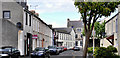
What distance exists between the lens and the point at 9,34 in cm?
3027

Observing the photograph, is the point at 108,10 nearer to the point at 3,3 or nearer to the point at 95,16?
the point at 95,16

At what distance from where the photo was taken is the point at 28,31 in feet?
115

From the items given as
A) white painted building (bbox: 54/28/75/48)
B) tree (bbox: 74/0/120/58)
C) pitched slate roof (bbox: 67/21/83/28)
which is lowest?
white painted building (bbox: 54/28/75/48)

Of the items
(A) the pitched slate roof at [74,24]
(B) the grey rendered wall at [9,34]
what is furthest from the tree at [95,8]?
(A) the pitched slate roof at [74,24]

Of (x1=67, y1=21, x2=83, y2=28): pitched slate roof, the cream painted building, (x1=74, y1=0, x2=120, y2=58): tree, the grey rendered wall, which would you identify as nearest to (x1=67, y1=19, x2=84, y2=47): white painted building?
(x1=67, y1=21, x2=83, y2=28): pitched slate roof

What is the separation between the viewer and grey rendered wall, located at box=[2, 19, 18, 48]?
29.2 m

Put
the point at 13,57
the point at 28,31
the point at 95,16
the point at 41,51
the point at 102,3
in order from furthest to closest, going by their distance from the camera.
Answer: the point at 28,31 < the point at 41,51 < the point at 13,57 < the point at 95,16 < the point at 102,3

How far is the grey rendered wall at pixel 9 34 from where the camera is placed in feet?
95.8

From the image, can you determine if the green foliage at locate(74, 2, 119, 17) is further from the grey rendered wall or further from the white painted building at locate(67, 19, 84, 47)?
the white painted building at locate(67, 19, 84, 47)

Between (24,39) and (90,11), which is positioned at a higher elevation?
(90,11)

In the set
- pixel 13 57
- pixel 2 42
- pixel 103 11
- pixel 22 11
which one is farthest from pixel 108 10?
pixel 22 11

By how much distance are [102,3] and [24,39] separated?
21.3 m

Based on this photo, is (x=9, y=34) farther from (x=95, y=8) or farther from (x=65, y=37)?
(x=65, y=37)

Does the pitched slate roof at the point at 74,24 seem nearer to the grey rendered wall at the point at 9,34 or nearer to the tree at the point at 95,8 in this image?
the grey rendered wall at the point at 9,34
